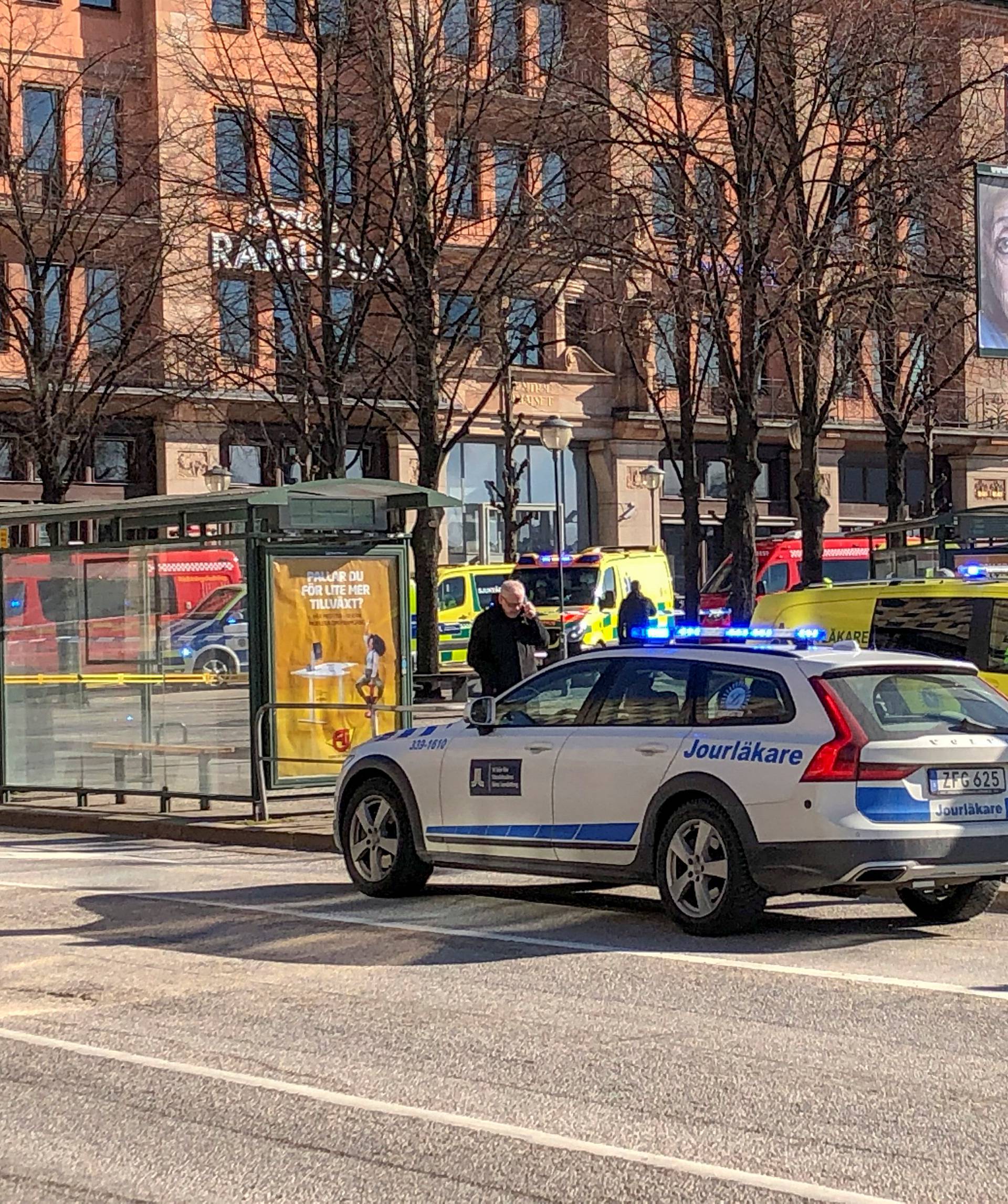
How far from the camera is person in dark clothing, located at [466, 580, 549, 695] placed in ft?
56.2

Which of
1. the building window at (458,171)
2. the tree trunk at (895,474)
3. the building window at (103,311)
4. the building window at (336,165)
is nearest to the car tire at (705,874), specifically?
the building window at (458,171)

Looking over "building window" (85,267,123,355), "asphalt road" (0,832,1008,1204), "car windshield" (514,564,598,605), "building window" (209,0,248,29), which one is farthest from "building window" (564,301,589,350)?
"asphalt road" (0,832,1008,1204)

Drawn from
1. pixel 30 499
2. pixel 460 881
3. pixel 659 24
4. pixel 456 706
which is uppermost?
pixel 659 24

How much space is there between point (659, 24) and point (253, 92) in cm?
653

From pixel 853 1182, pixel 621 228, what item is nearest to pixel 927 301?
pixel 621 228

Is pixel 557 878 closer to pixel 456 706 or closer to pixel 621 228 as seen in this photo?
pixel 456 706

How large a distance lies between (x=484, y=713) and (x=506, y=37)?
16.7 m

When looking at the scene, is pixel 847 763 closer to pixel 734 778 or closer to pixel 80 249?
pixel 734 778

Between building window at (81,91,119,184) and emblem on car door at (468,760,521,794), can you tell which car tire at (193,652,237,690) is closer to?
emblem on car door at (468,760,521,794)

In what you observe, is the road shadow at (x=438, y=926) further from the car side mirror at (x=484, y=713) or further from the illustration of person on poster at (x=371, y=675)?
the illustration of person on poster at (x=371, y=675)

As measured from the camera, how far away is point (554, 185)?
2547 cm

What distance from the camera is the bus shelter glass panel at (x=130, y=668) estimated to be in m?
17.3

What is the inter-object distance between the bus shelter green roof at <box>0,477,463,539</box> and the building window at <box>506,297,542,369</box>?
32.0 ft

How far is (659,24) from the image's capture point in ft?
73.5
